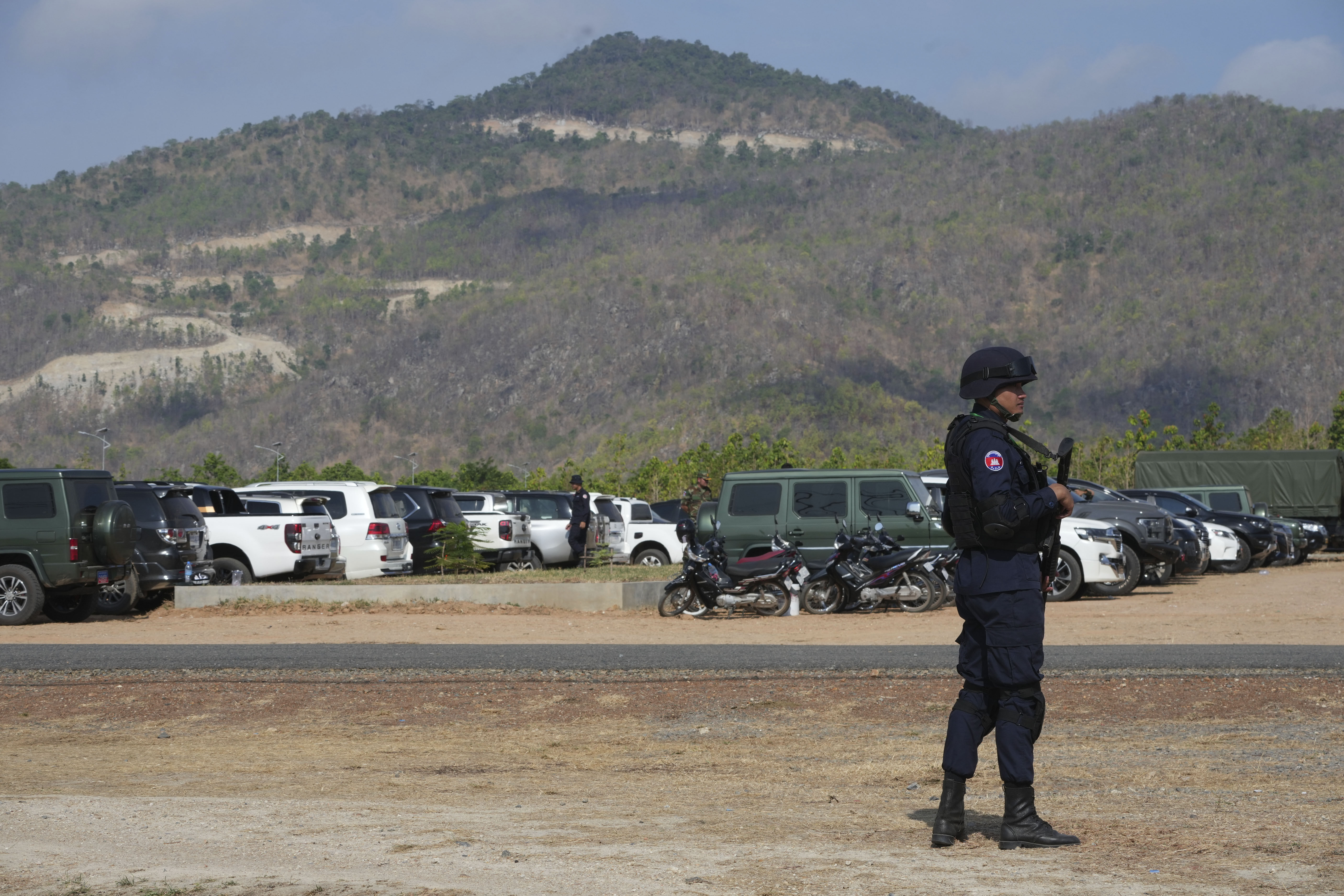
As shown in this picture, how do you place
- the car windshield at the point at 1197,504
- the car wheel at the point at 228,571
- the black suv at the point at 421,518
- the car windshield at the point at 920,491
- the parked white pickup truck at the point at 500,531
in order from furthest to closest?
the car windshield at the point at 1197,504
the parked white pickup truck at the point at 500,531
the black suv at the point at 421,518
the car wheel at the point at 228,571
the car windshield at the point at 920,491

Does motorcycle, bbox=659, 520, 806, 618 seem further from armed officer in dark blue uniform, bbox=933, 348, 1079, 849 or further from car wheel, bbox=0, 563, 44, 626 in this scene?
armed officer in dark blue uniform, bbox=933, 348, 1079, 849

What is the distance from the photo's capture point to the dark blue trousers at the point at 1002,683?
18.7 ft

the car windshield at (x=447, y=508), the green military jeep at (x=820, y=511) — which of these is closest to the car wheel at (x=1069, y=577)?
the green military jeep at (x=820, y=511)

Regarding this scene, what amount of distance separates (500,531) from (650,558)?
4.80 metres

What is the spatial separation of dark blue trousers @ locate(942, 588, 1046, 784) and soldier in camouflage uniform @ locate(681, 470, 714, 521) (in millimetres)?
16455

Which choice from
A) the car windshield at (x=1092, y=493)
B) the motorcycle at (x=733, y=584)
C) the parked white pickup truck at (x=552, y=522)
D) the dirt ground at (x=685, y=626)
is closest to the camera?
the dirt ground at (x=685, y=626)

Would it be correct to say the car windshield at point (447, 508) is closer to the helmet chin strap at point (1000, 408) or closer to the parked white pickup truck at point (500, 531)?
the parked white pickup truck at point (500, 531)

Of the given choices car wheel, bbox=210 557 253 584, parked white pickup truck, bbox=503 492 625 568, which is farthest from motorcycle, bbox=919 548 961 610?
car wheel, bbox=210 557 253 584

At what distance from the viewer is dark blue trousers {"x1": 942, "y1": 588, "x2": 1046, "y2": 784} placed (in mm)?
5695

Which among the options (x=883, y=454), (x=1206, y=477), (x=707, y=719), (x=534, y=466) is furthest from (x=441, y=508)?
(x=534, y=466)

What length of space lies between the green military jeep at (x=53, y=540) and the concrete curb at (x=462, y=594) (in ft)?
5.41

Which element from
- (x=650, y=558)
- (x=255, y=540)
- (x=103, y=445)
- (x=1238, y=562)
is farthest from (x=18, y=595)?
(x=103, y=445)

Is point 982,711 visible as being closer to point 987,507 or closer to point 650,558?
point 987,507

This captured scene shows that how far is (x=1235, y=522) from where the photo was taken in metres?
28.2
